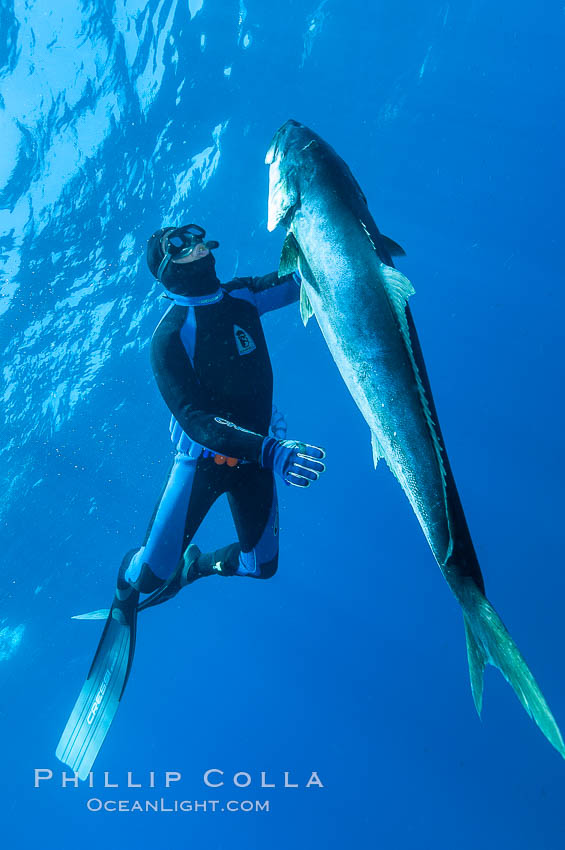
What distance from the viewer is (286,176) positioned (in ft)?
4.77

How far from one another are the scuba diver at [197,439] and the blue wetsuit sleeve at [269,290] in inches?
0.4

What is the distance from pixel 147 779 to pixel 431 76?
138ft

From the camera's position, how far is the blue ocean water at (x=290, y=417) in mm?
11344

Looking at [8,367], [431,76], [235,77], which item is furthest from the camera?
[431,76]

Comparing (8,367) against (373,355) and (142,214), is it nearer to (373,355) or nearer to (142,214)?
(142,214)

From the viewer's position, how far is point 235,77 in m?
12.1

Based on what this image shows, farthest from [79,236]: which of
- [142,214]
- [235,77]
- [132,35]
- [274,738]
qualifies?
[274,738]

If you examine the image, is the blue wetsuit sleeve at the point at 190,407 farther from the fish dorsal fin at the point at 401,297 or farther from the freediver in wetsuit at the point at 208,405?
the fish dorsal fin at the point at 401,297

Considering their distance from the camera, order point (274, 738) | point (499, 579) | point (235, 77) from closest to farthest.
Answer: point (235, 77), point (499, 579), point (274, 738)

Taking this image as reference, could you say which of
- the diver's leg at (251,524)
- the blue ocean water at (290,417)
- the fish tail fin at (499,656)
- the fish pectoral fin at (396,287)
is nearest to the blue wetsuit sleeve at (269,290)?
the diver's leg at (251,524)

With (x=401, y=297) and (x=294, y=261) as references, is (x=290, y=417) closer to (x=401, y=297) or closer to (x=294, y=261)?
(x=294, y=261)

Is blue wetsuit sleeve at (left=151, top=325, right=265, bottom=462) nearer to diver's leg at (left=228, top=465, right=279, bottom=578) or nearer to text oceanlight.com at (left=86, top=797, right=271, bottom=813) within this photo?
diver's leg at (left=228, top=465, right=279, bottom=578)

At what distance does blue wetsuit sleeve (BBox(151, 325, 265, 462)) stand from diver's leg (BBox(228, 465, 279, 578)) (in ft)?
3.71

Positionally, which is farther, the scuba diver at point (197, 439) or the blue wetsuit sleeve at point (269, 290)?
the blue wetsuit sleeve at point (269, 290)
